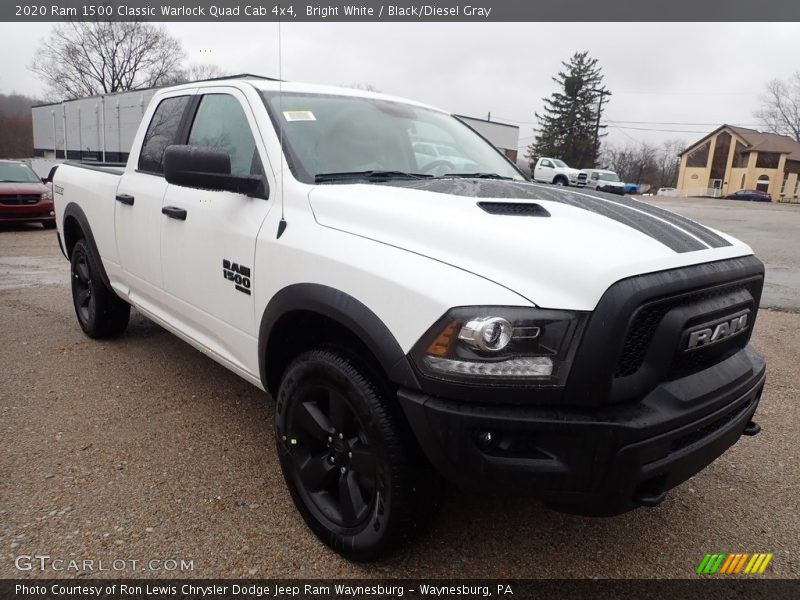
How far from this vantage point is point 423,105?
147 inches

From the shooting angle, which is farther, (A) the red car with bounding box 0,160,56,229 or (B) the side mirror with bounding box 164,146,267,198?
(A) the red car with bounding box 0,160,56,229

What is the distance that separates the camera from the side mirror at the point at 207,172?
8.38ft

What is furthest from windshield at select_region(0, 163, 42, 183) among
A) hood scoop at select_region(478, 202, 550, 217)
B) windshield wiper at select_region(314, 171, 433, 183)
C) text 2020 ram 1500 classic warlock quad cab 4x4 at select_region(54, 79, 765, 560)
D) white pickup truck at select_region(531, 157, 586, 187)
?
white pickup truck at select_region(531, 157, 586, 187)

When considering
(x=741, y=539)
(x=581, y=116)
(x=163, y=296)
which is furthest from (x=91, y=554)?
(x=581, y=116)

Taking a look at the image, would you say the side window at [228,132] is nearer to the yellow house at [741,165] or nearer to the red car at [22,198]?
the red car at [22,198]

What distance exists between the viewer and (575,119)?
59.6 metres

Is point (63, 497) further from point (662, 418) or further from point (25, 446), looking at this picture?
point (662, 418)

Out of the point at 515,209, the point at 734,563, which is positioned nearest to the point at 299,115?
the point at 515,209

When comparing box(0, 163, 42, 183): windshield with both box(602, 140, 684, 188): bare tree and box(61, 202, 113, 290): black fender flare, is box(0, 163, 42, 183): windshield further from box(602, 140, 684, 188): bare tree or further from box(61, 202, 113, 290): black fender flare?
box(602, 140, 684, 188): bare tree

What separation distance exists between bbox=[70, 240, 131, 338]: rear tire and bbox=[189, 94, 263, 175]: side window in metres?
1.71

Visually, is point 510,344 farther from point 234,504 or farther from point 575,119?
point 575,119

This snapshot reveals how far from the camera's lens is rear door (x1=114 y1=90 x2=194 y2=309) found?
139 inches

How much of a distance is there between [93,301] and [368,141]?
9.99ft

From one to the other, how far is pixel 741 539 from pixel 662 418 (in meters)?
1.23
